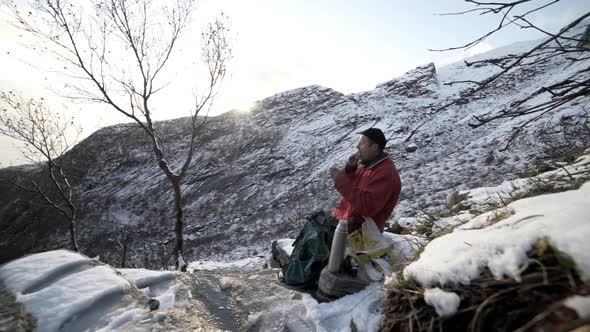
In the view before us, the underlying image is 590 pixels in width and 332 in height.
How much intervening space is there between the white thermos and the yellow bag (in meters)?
0.18

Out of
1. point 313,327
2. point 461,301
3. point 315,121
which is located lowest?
point 313,327

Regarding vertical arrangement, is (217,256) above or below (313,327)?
below

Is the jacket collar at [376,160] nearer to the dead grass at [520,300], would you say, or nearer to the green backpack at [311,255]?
the green backpack at [311,255]

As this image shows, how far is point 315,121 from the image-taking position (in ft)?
83.3

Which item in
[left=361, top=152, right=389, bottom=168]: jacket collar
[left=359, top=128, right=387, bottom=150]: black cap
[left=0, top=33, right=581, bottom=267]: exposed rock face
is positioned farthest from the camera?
[left=0, top=33, right=581, bottom=267]: exposed rock face

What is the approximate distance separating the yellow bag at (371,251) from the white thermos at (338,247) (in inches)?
7.1

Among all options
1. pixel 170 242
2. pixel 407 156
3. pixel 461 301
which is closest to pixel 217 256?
pixel 170 242

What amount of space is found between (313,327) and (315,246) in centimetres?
84

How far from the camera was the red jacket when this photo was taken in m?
2.84

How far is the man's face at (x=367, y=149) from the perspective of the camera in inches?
127

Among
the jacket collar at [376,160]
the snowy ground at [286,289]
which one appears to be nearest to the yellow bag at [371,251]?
the snowy ground at [286,289]

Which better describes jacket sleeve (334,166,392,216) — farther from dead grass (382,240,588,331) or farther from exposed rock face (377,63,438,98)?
exposed rock face (377,63,438,98)

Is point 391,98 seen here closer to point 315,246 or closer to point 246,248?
point 246,248

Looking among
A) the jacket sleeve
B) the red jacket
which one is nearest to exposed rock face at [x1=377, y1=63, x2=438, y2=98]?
the red jacket
